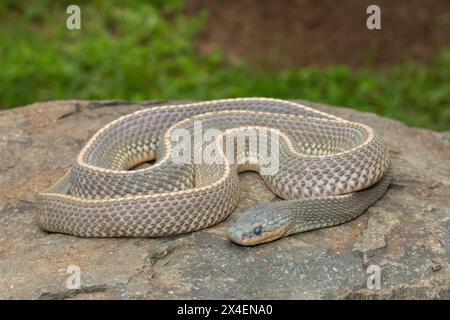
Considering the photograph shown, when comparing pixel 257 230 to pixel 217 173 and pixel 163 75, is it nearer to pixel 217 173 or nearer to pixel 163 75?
pixel 217 173

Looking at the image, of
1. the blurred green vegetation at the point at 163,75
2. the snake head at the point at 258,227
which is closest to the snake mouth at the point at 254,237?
the snake head at the point at 258,227

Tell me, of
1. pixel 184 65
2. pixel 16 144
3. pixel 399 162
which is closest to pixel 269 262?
pixel 399 162

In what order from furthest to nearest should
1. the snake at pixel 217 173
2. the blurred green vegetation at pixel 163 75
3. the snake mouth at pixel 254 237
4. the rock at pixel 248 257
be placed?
the blurred green vegetation at pixel 163 75 < the snake at pixel 217 173 < the snake mouth at pixel 254 237 < the rock at pixel 248 257

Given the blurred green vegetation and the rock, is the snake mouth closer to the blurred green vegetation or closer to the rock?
the rock

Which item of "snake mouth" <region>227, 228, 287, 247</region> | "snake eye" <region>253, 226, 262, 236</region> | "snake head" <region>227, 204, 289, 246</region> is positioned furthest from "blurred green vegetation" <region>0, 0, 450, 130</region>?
"snake eye" <region>253, 226, 262, 236</region>

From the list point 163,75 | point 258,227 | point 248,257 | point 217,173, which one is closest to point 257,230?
point 258,227

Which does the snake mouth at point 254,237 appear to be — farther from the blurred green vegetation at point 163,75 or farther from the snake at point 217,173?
the blurred green vegetation at point 163,75

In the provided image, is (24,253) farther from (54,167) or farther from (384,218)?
(384,218)
